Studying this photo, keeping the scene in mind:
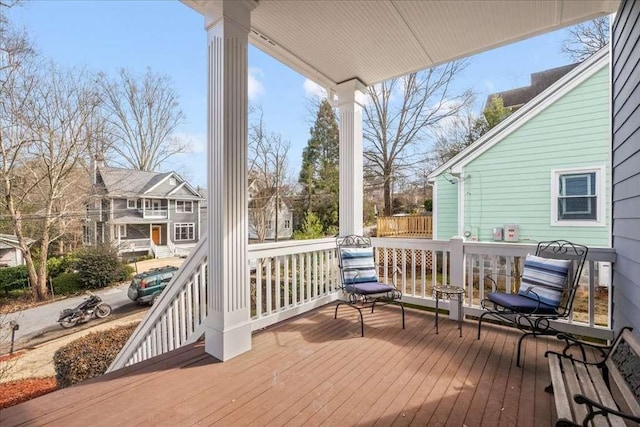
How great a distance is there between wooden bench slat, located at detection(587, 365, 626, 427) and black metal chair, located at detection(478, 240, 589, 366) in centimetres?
71

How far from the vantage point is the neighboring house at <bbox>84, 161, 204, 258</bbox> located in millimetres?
7562

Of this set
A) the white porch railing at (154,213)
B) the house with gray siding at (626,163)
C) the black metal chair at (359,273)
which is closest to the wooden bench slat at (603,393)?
the house with gray siding at (626,163)

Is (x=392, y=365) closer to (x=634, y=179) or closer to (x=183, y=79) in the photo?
(x=634, y=179)

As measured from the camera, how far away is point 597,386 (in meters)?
1.47

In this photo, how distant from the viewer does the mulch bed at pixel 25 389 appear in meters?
4.12

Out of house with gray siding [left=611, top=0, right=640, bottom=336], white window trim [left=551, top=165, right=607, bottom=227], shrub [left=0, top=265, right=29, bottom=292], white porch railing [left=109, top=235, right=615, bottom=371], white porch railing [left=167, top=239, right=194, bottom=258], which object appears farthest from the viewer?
white porch railing [left=167, top=239, right=194, bottom=258]

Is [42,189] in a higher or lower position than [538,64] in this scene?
lower

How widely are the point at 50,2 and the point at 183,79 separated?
112 inches

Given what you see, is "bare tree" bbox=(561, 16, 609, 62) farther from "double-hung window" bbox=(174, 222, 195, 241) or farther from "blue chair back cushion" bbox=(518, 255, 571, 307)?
"double-hung window" bbox=(174, 222, 195, 241)

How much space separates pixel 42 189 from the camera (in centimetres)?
642

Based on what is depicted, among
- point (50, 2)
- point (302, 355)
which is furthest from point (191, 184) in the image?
point (302, 355)

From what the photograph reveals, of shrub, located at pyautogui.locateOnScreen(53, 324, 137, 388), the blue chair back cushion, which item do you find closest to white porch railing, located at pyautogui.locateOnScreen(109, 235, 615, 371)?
the blue chair back cushion

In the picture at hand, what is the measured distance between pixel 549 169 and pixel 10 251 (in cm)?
1179

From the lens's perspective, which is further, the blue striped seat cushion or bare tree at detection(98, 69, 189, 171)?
bare tree at detection(98, 69, 189, 171)
